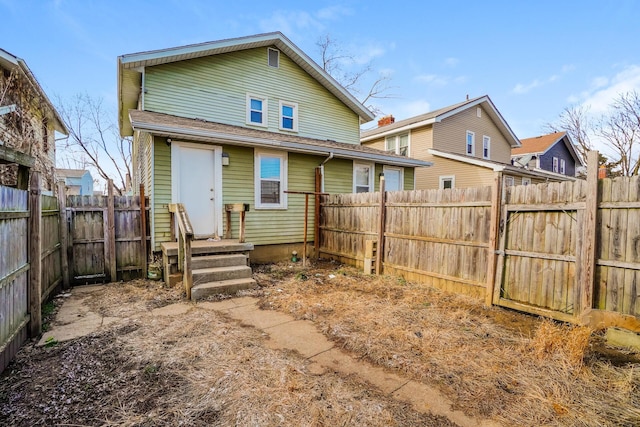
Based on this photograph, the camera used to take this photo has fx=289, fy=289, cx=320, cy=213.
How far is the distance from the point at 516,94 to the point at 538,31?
28.7 feet

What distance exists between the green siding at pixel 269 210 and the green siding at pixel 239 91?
1.93 meters

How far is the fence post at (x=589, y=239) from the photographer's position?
3.62 metres

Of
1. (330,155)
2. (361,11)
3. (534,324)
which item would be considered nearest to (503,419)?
(534,324)

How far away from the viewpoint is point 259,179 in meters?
8.05

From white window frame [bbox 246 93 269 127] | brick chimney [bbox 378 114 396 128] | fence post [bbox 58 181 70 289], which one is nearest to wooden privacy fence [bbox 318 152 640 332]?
white window frame [bbox 246 93 269 127]

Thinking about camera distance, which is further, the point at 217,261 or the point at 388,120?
the point at 388,120

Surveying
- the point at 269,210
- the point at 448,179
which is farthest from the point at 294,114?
the point at 448,179

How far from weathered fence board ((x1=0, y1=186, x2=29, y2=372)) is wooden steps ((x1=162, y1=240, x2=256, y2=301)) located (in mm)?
2134

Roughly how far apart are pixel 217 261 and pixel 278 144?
348cm

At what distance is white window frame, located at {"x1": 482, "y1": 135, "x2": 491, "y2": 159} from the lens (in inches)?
712

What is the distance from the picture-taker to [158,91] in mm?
8117

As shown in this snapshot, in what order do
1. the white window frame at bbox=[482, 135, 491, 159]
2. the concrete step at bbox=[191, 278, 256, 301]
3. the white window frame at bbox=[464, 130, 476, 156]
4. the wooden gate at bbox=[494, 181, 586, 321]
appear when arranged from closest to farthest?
1. the wooden gate at bbox=[494, 181, 586, 321]
2. the concrete step at bbox=[191, 278, 256, 301]
3. the white window frame at bbox=[464, 130, 476, 156]
4. the white window frame at bbox=[482, 135, 491, 159]

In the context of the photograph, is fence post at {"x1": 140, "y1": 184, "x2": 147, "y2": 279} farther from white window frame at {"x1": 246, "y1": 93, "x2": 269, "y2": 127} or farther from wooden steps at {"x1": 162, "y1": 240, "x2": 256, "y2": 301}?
white window frame at {"x1": 246, "y1": 93, "x2": 269, "y2": 127}

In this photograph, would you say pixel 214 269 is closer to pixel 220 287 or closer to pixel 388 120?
pixel 220 287
